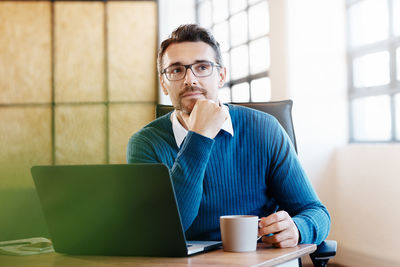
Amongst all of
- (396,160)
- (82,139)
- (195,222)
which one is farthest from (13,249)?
(82,139)

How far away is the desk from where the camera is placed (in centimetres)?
87

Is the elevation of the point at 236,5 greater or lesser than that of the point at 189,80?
greater

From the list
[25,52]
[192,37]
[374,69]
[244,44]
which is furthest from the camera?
[25,52]

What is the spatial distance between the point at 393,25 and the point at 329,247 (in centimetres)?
184

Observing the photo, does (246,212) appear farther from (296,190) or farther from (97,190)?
(97,190)

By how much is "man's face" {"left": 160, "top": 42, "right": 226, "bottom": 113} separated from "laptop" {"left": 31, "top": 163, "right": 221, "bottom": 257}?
61 cm

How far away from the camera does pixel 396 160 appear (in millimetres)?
2541

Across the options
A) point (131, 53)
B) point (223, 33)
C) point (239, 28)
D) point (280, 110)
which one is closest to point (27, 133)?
point (131, 53)

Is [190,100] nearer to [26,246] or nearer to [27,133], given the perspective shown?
[26,246]

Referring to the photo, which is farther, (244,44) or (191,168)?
(244,44)

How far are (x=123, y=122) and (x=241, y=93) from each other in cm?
154

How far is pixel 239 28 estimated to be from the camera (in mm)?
4195

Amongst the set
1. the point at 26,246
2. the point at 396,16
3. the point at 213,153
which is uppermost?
the point at 396,16

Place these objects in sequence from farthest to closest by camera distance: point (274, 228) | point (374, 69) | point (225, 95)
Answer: point (225, 95), point (374, 69), point (274, 228)
